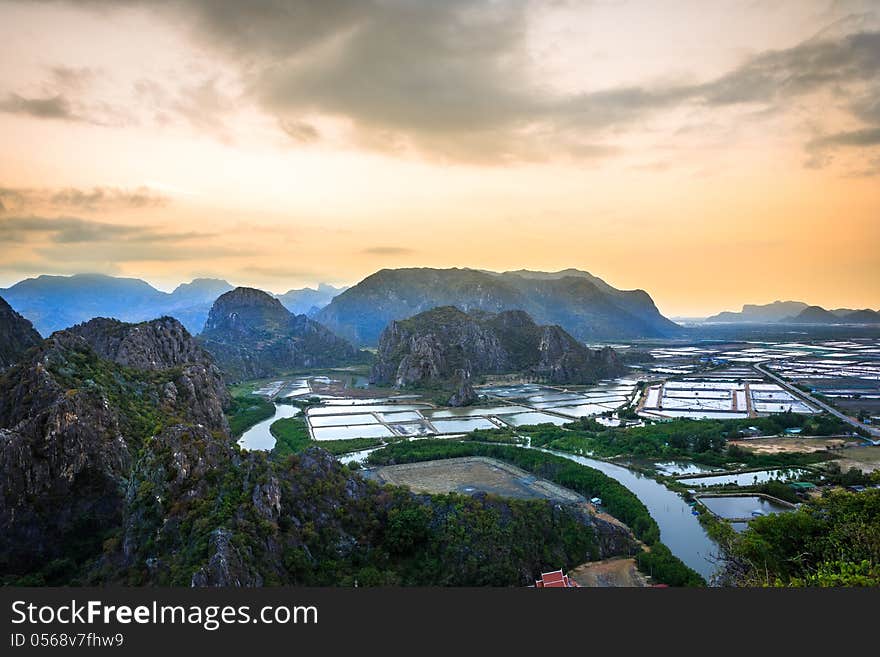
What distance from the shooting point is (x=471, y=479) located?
55.4 metres

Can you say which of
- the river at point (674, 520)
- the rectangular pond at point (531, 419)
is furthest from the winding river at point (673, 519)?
the rectangular pond at point (531, 419)

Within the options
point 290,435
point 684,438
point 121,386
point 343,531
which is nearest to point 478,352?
point 290,435

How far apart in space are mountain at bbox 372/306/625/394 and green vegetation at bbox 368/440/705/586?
6269 cm

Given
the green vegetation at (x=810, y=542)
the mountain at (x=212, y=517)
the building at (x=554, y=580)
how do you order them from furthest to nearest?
the building at (x=554, y=580) < the mountain at (x=212, y=517) < the green vegetation at (x=810, y=542)

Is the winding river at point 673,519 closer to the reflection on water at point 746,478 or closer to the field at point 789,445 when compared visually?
the reflection on water at point 746,478

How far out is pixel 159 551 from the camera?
27.3 m

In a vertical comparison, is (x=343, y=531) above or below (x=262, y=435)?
above

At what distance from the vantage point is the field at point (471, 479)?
166 ft

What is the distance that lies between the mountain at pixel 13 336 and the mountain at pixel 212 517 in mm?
48947

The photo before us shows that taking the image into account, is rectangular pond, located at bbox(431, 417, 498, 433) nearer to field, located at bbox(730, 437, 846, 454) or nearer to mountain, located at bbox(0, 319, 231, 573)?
field, located at bbox(730, 437, 846, 454)

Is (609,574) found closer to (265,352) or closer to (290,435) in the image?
(290,435)

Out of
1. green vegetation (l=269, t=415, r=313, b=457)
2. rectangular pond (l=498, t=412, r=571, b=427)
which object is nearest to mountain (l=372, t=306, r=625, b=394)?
rectangular pond (l=498, t=412, r=571, b=427)

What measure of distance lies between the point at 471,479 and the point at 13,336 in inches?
3172

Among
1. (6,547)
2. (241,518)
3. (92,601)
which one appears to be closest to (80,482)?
(6,547)
